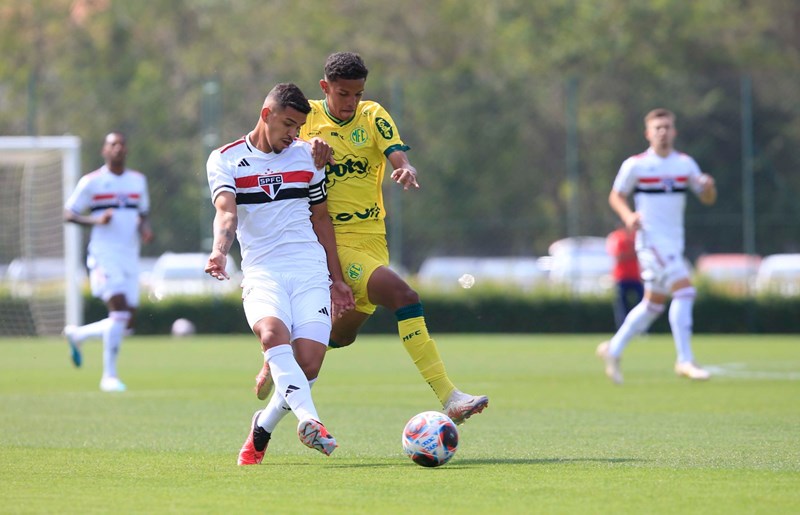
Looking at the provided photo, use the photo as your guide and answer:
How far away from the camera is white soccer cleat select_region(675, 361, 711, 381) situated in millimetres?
14422

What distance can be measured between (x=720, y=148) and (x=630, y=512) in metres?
24.5

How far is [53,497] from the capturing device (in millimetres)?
6719

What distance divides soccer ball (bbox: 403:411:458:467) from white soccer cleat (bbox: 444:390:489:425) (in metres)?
0.59

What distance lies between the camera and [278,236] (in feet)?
26.8

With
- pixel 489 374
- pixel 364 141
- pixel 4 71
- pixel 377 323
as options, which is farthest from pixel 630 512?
pixel 4 71

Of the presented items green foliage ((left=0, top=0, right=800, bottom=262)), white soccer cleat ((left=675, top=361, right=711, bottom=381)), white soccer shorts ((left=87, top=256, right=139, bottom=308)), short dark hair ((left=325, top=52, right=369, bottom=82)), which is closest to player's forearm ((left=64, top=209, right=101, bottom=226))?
white soccer shorts ((left=87, top=256, right=139, bottom=308))

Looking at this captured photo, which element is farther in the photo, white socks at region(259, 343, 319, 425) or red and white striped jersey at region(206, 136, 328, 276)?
red and white striped jersey at region(206, 136, 328, 276)

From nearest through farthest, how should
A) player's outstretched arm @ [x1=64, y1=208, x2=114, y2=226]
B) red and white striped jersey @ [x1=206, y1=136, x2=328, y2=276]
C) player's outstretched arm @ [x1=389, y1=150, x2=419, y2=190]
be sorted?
red and white striped jersey @ [x1=206, y1=136, x2=328, y2=276]
player's outstretched arm @ [x1=389, y1=150, x2=419, y2=190]
player's outstretched arm @ [x1=64, y1=208, x2=114, y2=226]

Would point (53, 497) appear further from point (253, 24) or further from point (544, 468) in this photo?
point (253, 24)

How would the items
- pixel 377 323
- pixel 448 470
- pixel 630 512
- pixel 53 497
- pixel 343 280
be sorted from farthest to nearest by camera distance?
1. pixel 377 323
2. pixel 343 280
3. pixel 448 470
4. pixel 53 497
5. pixel 630 512

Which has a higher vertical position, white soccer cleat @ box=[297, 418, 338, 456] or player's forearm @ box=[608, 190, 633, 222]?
player's forearm @ box=[608, 190, 633, 222]

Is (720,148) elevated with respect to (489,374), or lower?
elevated

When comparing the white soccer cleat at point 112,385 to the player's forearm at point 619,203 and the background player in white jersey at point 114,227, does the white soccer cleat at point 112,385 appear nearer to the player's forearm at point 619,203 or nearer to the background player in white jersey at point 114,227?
the background player in white jersey at point 114,227

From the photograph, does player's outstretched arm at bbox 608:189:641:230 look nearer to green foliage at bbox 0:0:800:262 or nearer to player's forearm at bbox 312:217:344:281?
player's forearm at bbox 312:217:344:281
